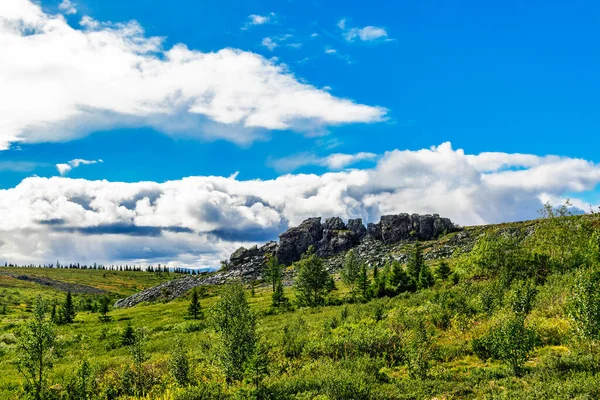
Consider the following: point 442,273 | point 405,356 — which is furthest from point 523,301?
point 442,273

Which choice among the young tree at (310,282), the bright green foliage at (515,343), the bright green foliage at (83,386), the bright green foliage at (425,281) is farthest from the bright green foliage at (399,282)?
the bright green foliage at (83,386)

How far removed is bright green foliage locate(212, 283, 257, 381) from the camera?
1081 inches

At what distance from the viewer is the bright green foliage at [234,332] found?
27.5m

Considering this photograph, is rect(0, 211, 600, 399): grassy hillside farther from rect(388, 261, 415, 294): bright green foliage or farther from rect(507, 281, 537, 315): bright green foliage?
rect(388, 261, 415, 294): bright green foliage

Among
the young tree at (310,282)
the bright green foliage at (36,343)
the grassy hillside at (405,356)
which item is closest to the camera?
the grassy hillside at (405,356)

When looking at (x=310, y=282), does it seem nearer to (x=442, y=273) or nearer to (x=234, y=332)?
(x=442, y=273)

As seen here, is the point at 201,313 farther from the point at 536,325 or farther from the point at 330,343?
the point at 536,325

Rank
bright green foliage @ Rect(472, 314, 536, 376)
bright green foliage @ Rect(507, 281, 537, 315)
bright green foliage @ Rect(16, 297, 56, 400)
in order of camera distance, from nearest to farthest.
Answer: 1. bright green foliage @ Rect(472, 314, 536, 376)
2. bright green foliage @ Rect(16, 297, 56, 400)
3. bright green foliage @ Rect(507, 281, 537, 315)

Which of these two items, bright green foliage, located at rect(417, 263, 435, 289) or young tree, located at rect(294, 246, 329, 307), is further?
young tree, located at rect(294, 246, 329, 307)

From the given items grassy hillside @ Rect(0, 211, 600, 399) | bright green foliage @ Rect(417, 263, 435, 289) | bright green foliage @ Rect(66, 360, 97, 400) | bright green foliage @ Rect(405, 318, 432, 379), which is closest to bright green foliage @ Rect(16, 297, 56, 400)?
grassy hillside @ Rect(0, 211, 600, 399)

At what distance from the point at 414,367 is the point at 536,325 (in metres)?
13.8

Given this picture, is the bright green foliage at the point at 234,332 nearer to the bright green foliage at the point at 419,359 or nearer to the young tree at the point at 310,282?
the bright green foliage at the point at 419,359

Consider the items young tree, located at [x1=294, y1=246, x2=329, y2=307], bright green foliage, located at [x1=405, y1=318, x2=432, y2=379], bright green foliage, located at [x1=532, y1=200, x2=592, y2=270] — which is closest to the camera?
bright green foliage, located at [x1=405, y1=318, x2=432, y2=379]

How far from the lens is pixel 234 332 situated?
2745 centimetres
